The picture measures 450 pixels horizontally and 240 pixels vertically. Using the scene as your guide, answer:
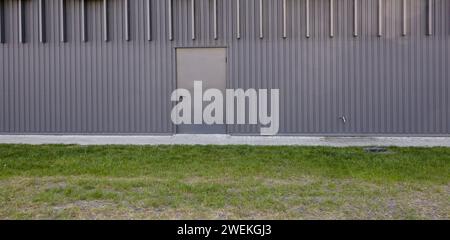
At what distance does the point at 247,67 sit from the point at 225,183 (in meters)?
5.57

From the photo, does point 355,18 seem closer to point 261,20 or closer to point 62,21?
point 261,20

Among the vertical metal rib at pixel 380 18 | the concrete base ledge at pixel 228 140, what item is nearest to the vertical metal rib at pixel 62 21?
the concrete base ledge at pixel 228 140

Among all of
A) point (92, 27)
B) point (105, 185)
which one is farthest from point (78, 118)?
point (105, 185)

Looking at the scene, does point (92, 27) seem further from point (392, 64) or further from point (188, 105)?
point (392, 64)

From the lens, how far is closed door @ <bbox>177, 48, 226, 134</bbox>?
11586 mm

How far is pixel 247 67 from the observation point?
11477 mm

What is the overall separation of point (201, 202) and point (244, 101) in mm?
6296

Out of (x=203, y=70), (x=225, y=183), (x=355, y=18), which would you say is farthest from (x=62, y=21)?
(x=225, y=183)

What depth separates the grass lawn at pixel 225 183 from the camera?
507 centimetres

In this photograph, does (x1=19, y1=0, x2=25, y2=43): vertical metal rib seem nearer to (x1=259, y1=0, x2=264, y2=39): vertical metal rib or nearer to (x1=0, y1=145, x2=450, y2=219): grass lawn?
(x1=0, y1=145, x2=450, y2=219): grass lawn

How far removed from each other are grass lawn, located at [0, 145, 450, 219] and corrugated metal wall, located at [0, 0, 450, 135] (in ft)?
7.31

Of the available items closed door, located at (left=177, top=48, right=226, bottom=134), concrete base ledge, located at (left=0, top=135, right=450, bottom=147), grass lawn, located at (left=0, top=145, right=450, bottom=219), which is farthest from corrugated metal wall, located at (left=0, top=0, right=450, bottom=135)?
grass lawn, located at (left=0, top=145, right=450, bottom=219)

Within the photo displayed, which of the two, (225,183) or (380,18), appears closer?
(225,183)

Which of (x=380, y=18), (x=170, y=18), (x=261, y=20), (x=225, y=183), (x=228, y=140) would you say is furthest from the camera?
(x=170, y=18)
